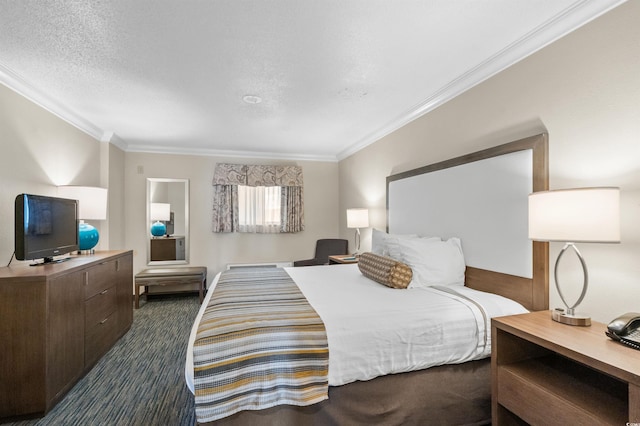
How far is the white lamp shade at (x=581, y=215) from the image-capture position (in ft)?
4.12

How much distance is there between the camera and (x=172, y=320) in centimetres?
364

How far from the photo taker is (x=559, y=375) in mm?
1390

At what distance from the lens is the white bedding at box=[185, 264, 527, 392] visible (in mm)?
1468

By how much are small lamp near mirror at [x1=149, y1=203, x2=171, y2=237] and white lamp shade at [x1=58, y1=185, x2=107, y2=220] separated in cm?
155

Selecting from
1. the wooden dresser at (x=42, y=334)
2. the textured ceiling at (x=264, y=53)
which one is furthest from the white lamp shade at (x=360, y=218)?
the wooden dresser at (x=42, y=334)

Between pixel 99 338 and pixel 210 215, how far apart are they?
8.25ft

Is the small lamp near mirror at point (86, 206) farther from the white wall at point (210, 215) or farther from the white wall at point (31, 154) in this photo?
the white wall at point (210, 215)

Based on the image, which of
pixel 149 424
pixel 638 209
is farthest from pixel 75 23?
pixel 638 209

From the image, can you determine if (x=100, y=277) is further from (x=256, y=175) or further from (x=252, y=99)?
(x=256, y=175)

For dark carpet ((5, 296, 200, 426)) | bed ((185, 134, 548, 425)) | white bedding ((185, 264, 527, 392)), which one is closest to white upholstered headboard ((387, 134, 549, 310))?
bed ((185, 134, 548, 425))

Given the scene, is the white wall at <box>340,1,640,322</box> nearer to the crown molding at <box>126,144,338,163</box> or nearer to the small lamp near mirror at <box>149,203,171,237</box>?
the crown molding at <box>126,144,338,163</box>

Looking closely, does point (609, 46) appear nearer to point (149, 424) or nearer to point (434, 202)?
point (434, 202)

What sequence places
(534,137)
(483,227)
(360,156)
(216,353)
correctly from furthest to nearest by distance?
(360,156) → (483,227) → (534,137) → (216,353)

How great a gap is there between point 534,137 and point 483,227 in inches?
27.7
